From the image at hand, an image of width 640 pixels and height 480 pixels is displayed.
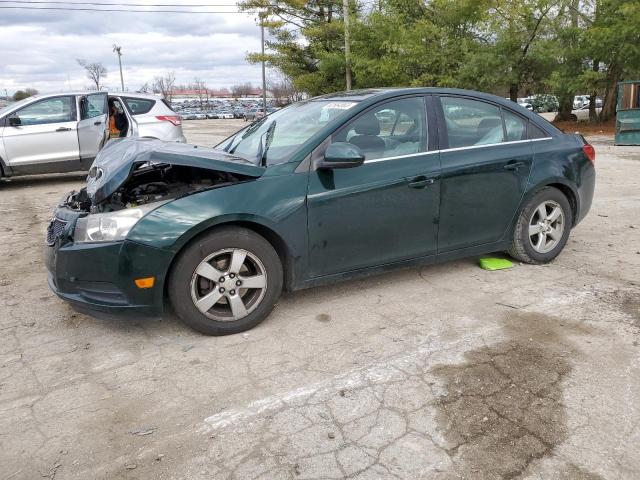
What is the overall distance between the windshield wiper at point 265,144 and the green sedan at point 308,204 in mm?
17

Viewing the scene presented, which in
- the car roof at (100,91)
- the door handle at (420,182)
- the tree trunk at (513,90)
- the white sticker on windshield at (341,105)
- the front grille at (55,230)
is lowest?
the front grille at (55,230)

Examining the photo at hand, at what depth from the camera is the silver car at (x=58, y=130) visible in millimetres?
9539

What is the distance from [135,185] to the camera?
12.8 ft

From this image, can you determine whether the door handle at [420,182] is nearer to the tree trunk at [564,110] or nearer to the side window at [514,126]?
the side window at [514,126]

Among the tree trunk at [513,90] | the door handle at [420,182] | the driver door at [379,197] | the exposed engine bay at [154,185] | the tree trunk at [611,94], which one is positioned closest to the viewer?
the exposed engine bay at [154,185]

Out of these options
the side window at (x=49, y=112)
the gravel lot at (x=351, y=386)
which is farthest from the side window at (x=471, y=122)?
the side window at (x=49, y=112)

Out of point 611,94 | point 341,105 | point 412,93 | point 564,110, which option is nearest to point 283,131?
point 341,105

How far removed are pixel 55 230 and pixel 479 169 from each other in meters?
3.13

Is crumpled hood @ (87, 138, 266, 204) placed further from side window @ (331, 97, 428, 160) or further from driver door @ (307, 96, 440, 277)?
side window @ (331, 97, 428, 160)

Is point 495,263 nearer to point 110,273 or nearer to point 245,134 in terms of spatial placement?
point 245,134

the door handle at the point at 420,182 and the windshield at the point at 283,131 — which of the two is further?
the door handle at the point at 420,182

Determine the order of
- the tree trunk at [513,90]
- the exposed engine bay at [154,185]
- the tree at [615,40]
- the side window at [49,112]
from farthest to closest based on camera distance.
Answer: the tree trunk at [513,90], the tree at [615,40], the side window at [49,112], the exposed engine bay at [154,185]

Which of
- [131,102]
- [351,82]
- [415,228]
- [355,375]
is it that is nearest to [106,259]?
[355,375]

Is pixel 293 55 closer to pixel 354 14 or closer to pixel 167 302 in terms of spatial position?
pixel 354 14
